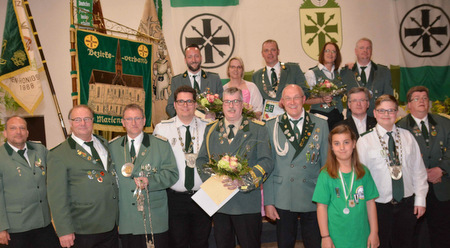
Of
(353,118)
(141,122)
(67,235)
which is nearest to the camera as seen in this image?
(67,235)

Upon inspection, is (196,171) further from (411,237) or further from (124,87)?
(124,87)

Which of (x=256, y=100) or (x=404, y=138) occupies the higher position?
(x=256, y=100)

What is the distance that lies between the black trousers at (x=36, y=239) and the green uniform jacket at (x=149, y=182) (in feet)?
3.23

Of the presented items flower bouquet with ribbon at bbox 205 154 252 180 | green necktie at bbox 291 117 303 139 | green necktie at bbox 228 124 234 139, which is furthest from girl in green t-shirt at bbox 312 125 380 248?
green necktie at bbox 228 124 234 139

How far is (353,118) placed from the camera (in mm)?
4543

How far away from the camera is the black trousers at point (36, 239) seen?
13.3ft

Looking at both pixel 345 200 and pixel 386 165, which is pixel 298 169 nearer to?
pixel 345 200

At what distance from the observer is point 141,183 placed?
3621 mm

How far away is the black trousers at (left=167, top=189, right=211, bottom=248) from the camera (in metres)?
4.02

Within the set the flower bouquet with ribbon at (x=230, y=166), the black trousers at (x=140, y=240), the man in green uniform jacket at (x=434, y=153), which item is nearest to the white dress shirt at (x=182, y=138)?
the black trousers at (x=140, y=240)

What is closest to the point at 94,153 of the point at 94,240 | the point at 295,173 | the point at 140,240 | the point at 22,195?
the point at 94,240

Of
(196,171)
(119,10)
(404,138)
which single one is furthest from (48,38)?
(404,138)

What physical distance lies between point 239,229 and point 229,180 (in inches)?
18.1

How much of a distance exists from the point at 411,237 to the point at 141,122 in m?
2.79
